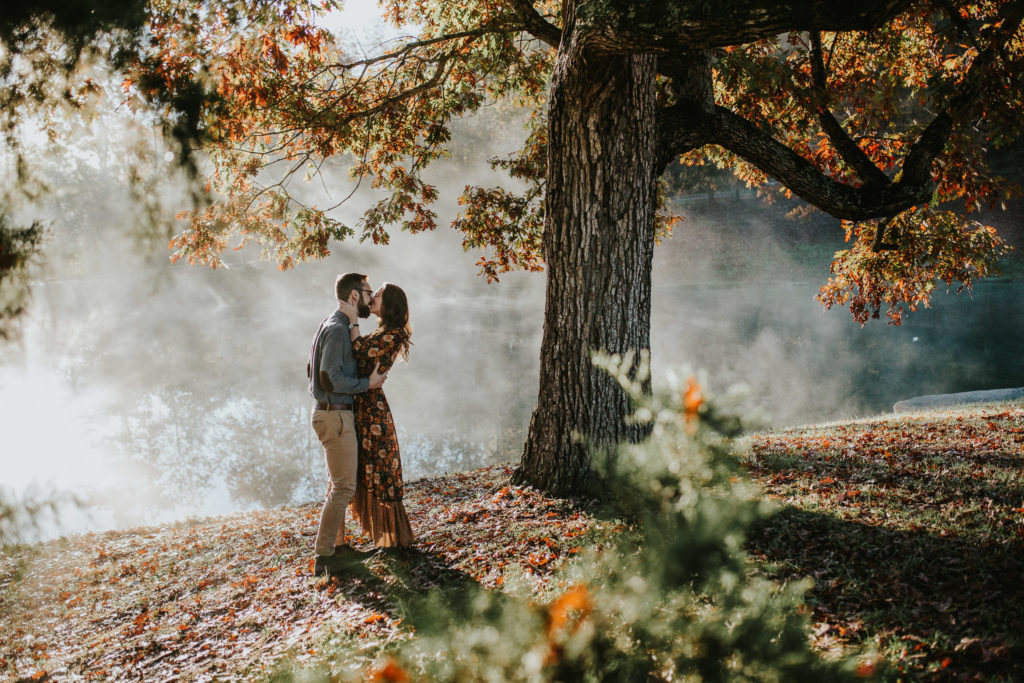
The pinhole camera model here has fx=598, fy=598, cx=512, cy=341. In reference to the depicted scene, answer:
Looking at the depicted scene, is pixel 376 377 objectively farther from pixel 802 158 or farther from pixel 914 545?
pixel 802 158

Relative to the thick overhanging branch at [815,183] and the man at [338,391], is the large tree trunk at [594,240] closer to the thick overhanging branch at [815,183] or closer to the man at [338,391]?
the thick overhanging branch at [815,183]

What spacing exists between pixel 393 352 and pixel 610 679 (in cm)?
362

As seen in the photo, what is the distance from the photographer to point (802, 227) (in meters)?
33.9

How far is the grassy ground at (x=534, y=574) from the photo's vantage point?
3.05 meters

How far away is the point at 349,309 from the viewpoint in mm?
4621

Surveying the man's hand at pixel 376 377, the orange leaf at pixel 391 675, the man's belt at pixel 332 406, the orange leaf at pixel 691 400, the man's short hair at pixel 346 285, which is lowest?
the orange leaf at pixel 391 675

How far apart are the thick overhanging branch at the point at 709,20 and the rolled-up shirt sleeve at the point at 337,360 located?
286cm

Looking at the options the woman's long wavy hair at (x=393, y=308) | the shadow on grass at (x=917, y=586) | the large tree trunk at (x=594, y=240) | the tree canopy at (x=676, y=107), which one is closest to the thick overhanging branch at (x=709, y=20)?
the tree canopy at (x=676, y=107)

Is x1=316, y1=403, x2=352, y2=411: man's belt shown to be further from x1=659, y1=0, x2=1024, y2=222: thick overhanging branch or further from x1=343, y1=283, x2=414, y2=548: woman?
x1=659, y1=0, x2=1024, y2=222: thick overhanging branch

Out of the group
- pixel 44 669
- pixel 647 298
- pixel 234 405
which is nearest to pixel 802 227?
pixel 234 405

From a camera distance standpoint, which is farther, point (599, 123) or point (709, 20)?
point (599, 123)

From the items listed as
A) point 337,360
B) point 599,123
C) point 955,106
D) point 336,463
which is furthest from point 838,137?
point 336,463

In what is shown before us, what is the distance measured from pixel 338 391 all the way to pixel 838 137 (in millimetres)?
6141

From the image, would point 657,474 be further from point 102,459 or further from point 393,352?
point 102,459
